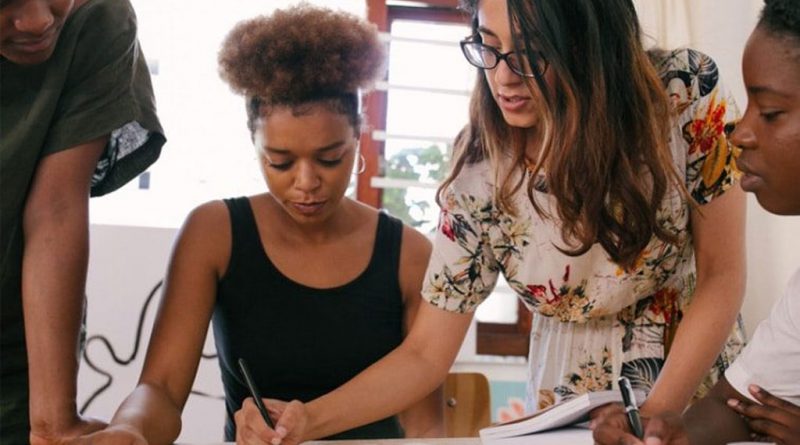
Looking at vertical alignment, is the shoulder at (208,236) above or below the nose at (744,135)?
below

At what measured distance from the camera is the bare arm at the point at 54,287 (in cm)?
108

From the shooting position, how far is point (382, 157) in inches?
122

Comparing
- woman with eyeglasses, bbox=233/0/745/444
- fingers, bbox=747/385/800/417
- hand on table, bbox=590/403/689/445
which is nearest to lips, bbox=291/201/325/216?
woman with eyeglasses, bbox=233/0/745/444

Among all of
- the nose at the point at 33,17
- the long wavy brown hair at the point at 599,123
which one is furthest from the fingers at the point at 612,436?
the nose at the point at 33,17

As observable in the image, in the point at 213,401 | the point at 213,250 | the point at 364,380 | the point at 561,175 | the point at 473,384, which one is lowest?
the point at 213,401

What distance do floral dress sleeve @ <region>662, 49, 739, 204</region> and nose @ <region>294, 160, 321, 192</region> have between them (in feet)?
1.71

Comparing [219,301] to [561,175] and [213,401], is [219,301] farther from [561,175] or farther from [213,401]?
[213,401]

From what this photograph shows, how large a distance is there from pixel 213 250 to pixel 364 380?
1.04 feet

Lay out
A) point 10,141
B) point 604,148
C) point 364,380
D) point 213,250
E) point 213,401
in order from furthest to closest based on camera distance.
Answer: point 213,401
point 213,250
point 364,380
point 604,148
point 10,141

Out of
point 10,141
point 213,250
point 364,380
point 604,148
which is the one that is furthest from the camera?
point 213,250

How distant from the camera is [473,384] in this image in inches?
77.3

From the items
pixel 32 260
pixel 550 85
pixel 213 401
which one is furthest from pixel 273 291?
pixel 213 401

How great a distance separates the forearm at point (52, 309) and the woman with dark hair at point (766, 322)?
59cm

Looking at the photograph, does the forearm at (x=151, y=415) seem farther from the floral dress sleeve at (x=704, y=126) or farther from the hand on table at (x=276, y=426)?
the floral dress sleeve at (x=704, y=126)
